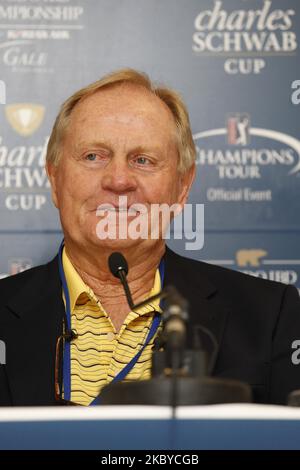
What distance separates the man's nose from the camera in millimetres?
3227

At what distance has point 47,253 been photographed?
3.91 meters

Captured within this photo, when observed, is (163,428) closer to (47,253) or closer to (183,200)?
(183,200)

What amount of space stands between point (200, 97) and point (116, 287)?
1.00 m

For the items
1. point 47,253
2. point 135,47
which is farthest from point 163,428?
point 135,47

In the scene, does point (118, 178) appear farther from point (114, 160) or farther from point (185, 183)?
point (185, 183)

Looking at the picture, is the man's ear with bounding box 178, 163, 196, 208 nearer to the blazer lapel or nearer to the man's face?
the man's face

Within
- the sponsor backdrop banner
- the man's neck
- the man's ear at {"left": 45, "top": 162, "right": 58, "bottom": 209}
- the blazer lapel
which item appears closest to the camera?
the blazer lapel

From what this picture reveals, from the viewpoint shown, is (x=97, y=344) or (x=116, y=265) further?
(x=97, y=344)

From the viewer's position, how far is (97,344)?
317 centimetres

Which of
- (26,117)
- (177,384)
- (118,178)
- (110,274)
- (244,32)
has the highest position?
(244,32)

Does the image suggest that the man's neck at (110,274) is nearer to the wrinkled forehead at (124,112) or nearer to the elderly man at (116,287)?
the elderly man at (116,287)

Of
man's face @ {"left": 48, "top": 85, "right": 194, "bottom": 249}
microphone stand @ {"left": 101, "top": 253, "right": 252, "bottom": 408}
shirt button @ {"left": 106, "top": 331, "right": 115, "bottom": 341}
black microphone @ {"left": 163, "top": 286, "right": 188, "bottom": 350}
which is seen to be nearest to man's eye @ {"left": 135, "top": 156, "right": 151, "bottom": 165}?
man's face @ {"left": 48, "top": 85, "right": 194, "bottom": 249}

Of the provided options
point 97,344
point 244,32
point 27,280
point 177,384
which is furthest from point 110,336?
point 244,32

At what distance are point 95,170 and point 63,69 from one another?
2.68 feet
